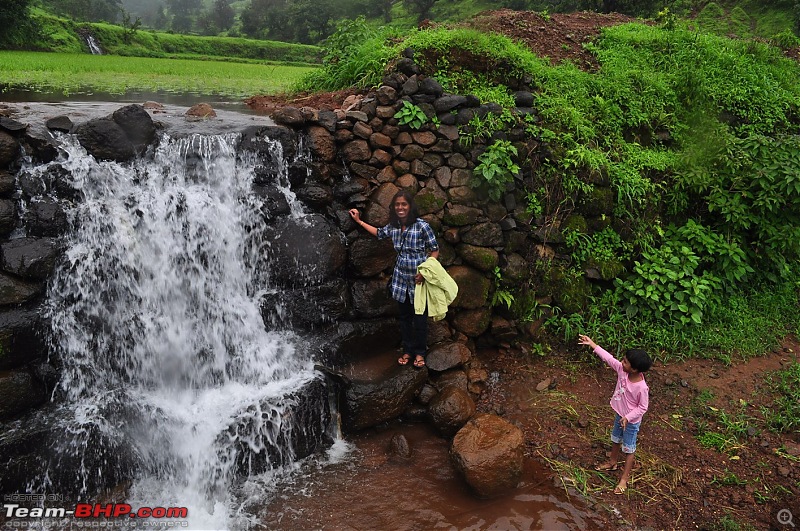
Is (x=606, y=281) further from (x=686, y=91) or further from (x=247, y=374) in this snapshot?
(x=247, y=374)

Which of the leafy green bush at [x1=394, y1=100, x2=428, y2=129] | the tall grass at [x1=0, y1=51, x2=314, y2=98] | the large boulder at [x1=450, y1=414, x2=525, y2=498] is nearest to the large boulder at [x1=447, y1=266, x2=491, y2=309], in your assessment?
the large boulder at [x1=450, y1=414, x2=525, y2=498]

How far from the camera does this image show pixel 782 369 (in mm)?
5543

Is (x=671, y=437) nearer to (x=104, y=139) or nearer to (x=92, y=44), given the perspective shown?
(x=104, y=139)

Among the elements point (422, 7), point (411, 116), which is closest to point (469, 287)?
point (411, 116)

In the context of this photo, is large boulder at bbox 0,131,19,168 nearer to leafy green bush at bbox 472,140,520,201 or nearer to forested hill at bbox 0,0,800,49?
leafy green bush at bbox 472,140,520,201

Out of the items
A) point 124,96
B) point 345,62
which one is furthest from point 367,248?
point 124,96

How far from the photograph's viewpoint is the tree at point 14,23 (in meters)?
16.4

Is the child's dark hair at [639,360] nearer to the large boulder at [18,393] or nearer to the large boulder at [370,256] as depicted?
the large boulder at [370,256]

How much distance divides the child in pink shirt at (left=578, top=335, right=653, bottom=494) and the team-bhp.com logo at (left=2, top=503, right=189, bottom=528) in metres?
3.78

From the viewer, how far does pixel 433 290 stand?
A: 489 cm

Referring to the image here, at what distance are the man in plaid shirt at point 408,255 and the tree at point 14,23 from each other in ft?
61.2

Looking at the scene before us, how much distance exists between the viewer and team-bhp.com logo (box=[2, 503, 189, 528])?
12.8 feet

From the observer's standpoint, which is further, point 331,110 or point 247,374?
point 331,110

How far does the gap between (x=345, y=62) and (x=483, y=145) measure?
3121mm
